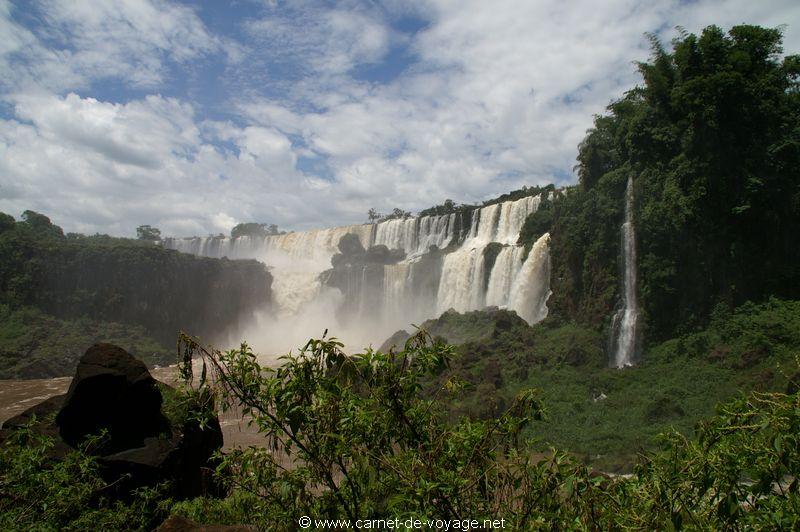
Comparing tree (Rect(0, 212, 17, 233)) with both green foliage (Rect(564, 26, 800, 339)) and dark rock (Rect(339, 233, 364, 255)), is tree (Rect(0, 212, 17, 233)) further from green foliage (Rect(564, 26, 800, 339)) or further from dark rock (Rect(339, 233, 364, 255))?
green foliage (Rect(564, 26, 800, 339))

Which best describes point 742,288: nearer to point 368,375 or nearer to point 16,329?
point 368,375

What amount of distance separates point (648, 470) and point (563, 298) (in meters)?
24.7

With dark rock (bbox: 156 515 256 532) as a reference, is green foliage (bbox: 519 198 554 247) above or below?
above

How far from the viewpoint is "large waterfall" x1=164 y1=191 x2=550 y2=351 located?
30.0 m

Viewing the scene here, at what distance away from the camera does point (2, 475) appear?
3.96 m

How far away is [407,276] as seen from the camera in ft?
124

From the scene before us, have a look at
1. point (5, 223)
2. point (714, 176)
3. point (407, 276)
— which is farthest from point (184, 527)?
Answer: point (5, 223)

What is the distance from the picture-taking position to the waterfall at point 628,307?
21688mm

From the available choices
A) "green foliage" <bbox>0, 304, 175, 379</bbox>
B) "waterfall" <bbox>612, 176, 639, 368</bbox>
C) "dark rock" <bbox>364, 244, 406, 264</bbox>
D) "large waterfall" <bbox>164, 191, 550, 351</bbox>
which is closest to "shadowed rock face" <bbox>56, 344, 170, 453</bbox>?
"waterfall" <bbox>612, 176, 639, 368</bbox>

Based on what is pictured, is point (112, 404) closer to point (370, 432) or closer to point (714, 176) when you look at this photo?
point (370, 432)

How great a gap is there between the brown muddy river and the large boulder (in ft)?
29.5

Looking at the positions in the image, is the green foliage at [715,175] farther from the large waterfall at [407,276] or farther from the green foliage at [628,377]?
the large waterfall at [407,276]

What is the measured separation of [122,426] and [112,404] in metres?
0.35

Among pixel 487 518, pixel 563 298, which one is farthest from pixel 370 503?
pixel 563 298
